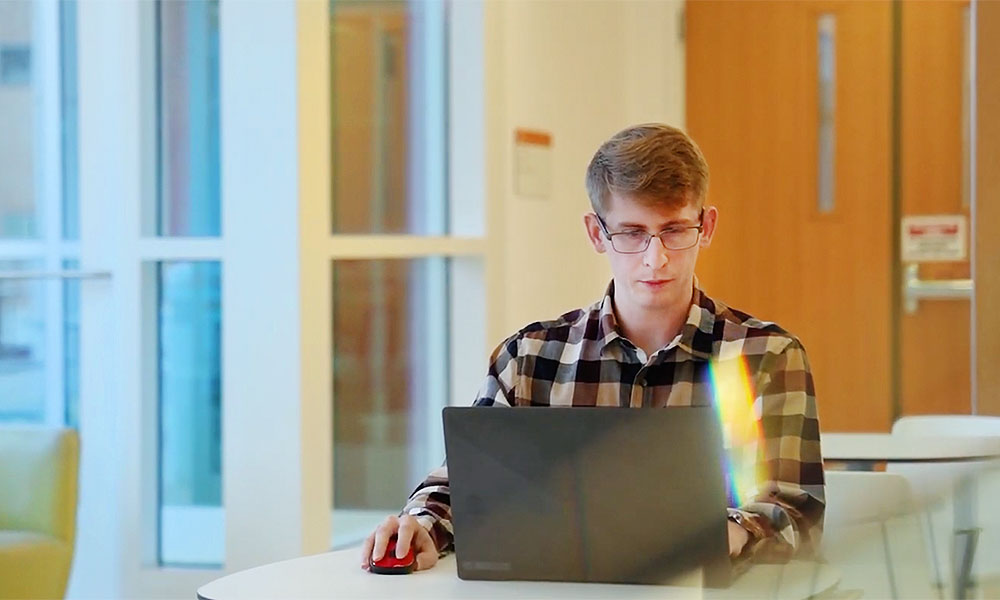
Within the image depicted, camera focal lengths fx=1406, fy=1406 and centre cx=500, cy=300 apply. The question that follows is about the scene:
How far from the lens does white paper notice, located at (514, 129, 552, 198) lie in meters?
4.30

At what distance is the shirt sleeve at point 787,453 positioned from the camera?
1690 millimetres

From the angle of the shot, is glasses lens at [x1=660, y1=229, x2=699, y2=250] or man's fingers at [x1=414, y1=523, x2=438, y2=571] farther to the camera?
glasses lens at [x1=660, y1=229, x2=699, y2=250]

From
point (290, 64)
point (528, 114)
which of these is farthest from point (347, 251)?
point (528, 114)

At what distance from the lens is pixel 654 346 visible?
6.51ft

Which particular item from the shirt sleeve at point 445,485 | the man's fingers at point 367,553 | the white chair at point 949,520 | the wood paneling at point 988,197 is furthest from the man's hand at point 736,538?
the wood paneling at point 988,197

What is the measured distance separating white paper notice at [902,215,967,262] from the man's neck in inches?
114

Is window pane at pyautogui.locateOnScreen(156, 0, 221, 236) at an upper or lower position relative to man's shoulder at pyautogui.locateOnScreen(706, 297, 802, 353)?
upper

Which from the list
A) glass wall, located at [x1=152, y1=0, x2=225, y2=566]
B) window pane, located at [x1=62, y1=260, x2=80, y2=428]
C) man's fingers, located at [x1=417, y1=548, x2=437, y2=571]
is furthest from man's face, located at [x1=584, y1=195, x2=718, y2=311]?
window pane, located at [x1=62, y1=260, x2=80, y2=428]

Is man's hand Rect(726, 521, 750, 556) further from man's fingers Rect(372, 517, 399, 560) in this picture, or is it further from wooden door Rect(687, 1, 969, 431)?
wooden door Rect(687, 1, 969, 431)

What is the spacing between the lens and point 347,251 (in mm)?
3531

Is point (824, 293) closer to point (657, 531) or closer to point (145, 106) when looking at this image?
point (145, 106)

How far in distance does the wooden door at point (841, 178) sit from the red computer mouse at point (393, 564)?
10.9 ft

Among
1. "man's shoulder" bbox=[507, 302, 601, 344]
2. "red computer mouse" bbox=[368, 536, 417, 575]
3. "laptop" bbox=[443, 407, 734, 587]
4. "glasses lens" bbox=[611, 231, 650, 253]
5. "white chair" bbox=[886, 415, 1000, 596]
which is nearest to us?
"white chair" bbox=[886, 415, 1000, 596]

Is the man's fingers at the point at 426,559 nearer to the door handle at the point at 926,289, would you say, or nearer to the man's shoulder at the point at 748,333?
the man's shoulder at the point at 748,333
